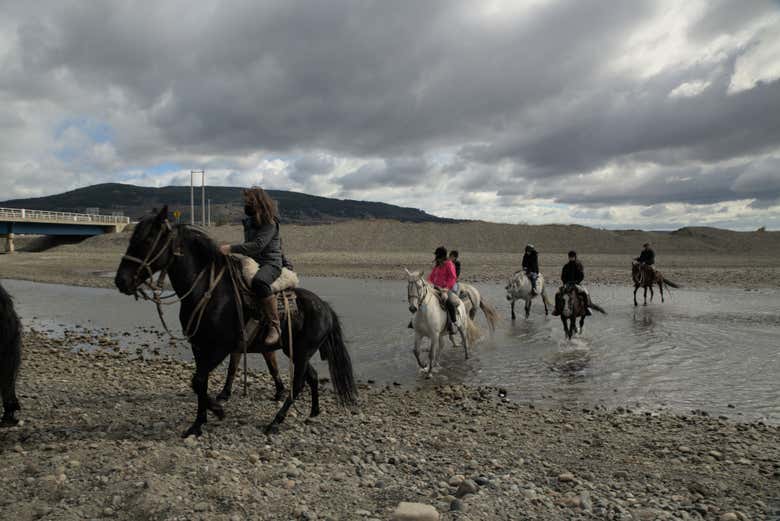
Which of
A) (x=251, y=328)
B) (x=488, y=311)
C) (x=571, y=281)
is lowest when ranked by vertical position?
(x=488, y=311)

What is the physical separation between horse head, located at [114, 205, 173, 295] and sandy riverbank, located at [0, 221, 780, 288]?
81.9 ft

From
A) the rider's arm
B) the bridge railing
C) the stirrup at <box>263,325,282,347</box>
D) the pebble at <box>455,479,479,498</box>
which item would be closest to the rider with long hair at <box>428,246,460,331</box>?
the stirrup at <box>263,325,282,347</box>

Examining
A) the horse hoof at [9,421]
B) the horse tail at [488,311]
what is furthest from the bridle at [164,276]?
the horse tail at [488,311]

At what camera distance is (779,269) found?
36062 millimetres

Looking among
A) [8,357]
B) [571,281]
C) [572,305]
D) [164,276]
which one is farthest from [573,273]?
[8,357]

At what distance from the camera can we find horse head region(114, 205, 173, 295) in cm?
543

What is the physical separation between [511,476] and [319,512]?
2.03 meters

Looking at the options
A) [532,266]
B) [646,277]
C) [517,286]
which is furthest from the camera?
[646,277]

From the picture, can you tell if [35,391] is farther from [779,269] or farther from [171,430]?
[779,269]

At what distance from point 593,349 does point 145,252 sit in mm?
10609

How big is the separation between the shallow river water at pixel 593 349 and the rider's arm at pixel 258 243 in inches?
177

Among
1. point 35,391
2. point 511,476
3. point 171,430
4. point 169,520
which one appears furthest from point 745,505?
point 35,391

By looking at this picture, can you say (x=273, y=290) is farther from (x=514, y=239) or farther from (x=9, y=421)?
(x=514, y=239)

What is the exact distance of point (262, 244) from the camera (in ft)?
19.9
